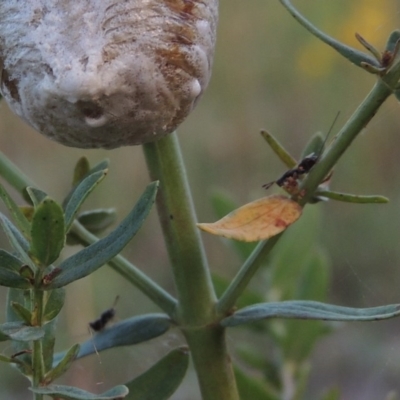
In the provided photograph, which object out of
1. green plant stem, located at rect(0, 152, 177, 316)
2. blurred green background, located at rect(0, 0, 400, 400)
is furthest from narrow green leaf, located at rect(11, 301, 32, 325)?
blurred green background, located at rect(0, 0, 400, 400)

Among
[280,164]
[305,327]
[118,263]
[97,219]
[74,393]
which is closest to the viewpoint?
[74,393]

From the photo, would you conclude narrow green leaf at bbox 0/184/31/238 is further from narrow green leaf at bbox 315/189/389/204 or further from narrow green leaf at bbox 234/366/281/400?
narrow green leaf at bbox 234/366/281/400

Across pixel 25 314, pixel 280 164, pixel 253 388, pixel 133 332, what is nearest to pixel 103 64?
pixel 25 314

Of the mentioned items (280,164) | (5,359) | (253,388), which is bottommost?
(253,388)

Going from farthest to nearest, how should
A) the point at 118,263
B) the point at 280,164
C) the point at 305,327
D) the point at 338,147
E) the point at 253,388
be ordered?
the point at 280,164
the point at 305,327
the point at 253,388
the point at 118,263
the point at 338,147

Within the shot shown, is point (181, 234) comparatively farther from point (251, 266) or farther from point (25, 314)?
point (25, 314)

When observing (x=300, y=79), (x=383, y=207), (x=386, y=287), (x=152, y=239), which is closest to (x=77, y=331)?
(x=152, y=239)

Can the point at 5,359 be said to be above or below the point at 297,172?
below
